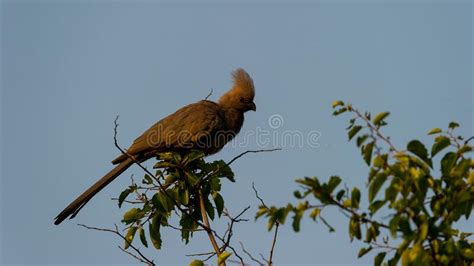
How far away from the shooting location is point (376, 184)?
2.65m

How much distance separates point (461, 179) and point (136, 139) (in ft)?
17.0

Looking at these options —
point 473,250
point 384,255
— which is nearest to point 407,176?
point 384,255

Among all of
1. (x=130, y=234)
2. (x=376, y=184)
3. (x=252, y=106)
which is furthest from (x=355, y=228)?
(x=252, y=106)

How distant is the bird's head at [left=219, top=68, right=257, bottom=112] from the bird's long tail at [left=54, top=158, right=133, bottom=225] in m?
2.20

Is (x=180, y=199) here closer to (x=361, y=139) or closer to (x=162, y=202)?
(x=162, y=202)

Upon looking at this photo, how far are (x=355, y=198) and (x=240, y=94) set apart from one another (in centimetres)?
609

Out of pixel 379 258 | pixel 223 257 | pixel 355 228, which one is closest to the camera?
pixel 355 228

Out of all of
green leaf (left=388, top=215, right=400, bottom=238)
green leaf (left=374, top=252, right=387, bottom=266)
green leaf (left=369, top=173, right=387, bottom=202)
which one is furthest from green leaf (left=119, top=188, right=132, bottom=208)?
green leaf (left=388, top=215, right=400, bottom=238)

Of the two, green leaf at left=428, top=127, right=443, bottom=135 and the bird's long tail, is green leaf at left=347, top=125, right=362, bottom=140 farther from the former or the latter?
the bird's long tail

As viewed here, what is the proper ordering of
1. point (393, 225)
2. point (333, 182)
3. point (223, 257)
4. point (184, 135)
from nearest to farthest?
point (393, 225)
point (333, 182)
point (223, 257)
point (184, 135)

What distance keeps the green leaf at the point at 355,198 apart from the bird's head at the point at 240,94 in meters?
5.90

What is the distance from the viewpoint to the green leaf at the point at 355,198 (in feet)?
8.80

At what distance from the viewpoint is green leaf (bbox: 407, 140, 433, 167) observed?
2775 mm

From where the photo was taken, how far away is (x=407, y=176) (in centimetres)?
261
